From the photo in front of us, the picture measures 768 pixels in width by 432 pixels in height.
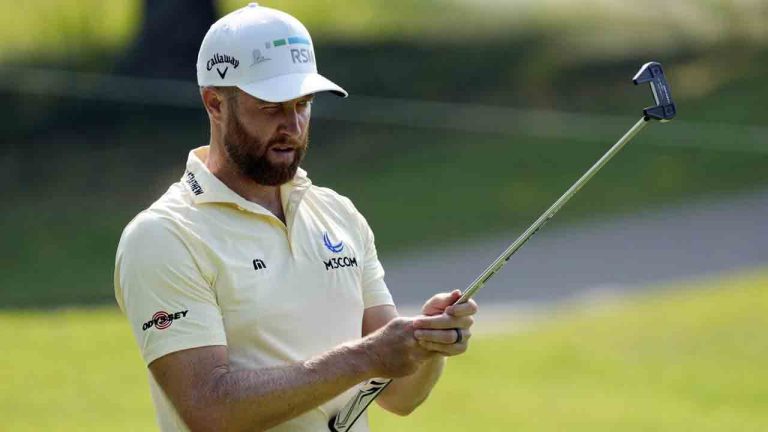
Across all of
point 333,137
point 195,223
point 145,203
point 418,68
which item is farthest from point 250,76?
point 418,68

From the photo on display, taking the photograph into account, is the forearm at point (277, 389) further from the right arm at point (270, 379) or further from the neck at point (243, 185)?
the neck at point (243, 185)

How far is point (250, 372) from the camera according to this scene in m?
3.85

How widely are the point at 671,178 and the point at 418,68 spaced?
3.87 m

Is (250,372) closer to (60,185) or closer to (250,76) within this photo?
(250,76)

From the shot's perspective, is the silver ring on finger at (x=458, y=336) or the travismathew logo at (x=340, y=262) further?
the travismathew logo at (x=340, y=262)

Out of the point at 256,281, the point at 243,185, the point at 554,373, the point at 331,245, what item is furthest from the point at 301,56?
the point at 554,373

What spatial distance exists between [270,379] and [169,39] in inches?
594

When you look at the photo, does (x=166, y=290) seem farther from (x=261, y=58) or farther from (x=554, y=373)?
(x=554, y=373)

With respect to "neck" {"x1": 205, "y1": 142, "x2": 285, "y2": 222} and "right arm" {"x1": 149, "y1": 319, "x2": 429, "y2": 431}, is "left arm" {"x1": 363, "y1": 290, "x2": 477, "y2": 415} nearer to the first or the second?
"right arm" {"x1": 149, "y1": 319, "x2": 429, "y2": 431}

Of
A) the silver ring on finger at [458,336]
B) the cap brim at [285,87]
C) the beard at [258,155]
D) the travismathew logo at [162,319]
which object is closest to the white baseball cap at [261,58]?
the cap brim at [285,87]

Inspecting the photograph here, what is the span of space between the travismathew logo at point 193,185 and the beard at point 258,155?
0.12 m

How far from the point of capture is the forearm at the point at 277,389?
12.5 ft

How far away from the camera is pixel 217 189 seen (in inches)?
160

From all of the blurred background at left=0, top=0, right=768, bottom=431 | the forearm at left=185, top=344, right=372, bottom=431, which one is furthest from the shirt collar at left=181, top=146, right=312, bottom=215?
the blurred background at left=0, top=0, right=768, bottom=431
